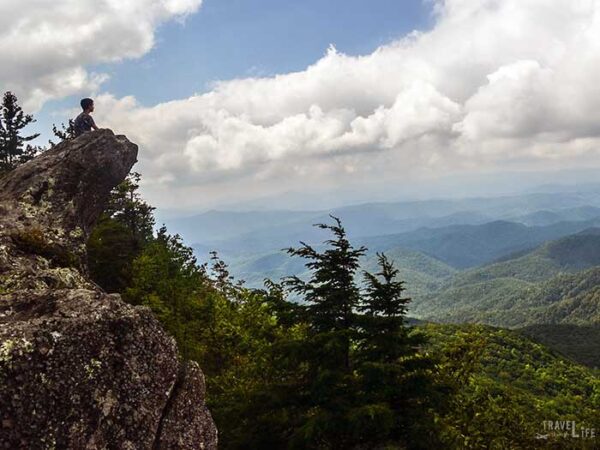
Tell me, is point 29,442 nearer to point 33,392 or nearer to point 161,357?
point 33,392

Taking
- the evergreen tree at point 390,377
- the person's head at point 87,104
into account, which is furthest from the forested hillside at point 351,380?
the person's head at point 87,104

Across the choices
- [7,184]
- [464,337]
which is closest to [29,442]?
[7,184]

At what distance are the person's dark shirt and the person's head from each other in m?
0.77

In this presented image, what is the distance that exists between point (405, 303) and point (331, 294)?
3.52 meters

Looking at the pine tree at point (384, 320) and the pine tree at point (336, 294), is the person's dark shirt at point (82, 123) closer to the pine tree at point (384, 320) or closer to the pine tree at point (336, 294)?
the pine tree at point (336, 294)

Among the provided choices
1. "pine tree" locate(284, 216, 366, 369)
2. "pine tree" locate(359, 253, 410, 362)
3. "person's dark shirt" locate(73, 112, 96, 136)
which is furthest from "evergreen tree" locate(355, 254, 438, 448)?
"person's dark shirt" locate(73, 112, 96, 136)

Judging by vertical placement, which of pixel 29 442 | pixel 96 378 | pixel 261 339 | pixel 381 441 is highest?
pixel 96 378

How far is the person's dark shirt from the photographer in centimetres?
2881

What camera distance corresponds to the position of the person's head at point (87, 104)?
27.4 metres

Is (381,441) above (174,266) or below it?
below

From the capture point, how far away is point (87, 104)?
90.6 ft

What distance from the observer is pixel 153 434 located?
492 inches

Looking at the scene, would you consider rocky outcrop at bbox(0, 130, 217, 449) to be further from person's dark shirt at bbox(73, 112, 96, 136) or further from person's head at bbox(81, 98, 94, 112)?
person's dark shirt at bbox(73, 112, 96, 136)

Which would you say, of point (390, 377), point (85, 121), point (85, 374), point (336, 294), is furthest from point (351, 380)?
point (85, 121)
